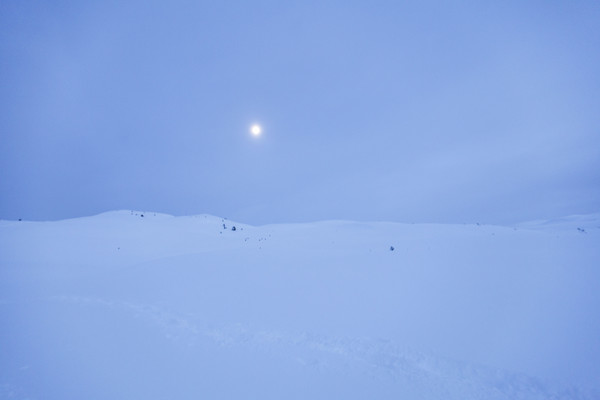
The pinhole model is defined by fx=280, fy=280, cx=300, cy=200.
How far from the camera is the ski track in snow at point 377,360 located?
456 cm

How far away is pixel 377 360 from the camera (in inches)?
215

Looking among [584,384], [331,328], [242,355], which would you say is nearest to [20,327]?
[242,355]

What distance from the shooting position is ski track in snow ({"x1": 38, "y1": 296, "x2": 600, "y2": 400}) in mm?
4559

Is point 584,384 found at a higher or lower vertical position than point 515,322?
lower

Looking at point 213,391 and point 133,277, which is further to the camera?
point 133,277

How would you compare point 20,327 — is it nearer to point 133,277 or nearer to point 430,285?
point 133,277

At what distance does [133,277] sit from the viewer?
10797 millimetres

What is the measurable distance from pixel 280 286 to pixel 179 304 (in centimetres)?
312

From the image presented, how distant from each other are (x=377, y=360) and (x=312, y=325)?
182 centimetres

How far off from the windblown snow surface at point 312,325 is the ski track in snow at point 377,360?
3cm

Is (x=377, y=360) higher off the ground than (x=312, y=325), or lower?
lower

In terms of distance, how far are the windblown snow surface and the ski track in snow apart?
0.03 m

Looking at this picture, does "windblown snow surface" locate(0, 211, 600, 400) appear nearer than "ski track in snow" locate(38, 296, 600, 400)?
No

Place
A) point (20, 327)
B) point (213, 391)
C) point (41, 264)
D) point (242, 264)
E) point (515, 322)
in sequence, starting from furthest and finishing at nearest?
point (41, 264)
point (242, 264)
point (20, 327)
point (515, 322)
point (213, 391)
